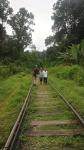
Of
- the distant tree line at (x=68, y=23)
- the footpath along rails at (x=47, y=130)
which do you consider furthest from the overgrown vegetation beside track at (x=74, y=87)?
the distant tree line at (x=68, y=23)

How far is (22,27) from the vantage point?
165ft

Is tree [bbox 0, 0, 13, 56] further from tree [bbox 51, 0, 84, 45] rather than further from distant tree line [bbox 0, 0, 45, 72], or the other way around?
tree [bbox 51, 0, 84, 45]

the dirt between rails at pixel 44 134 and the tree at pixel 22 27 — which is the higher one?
the tree at pixel 22 27

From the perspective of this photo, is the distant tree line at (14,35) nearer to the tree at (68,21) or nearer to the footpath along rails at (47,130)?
the tree at (68,21)

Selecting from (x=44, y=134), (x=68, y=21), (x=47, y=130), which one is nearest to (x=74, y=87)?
(x=47, y=130)

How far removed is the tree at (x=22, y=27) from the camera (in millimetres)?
48938

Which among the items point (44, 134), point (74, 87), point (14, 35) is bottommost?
point (44, 134)

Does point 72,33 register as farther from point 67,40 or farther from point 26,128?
point 26,128

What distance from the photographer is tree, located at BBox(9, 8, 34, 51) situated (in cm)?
4894

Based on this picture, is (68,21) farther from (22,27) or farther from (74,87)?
(74,87)

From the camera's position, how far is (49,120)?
24.6 ft

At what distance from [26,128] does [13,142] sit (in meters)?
1.36

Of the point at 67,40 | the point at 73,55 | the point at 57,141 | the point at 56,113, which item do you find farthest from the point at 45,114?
the point at 67,40

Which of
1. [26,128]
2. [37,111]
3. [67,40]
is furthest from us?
[67,40]
